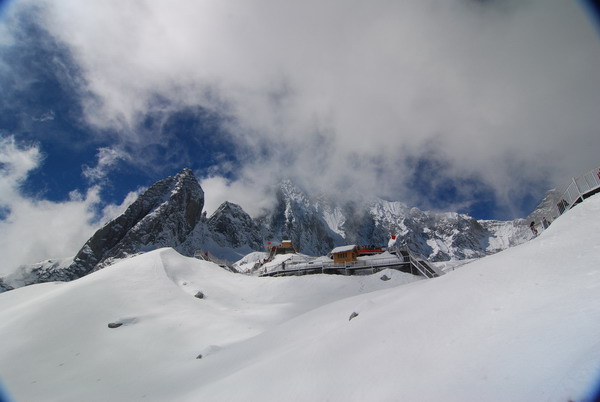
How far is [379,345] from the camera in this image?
6.52 m

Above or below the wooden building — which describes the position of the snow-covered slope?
below

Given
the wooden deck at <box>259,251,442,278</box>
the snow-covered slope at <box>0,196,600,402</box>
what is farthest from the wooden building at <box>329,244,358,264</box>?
the snow-covered slope at <box>0,196,600,402</box>

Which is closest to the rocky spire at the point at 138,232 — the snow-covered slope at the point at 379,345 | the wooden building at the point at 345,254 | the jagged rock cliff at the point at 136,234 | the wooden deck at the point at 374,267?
the jagged rock cliff at the point at 136,234

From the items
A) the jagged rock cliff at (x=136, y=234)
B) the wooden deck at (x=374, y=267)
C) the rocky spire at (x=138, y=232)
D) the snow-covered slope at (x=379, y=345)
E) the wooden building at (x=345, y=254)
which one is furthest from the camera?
the jagged rock cliff at (x=136, y=234)

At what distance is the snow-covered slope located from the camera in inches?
161

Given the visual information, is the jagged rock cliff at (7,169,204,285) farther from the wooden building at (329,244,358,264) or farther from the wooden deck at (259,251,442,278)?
the wooden deck at (259,251,442,278)

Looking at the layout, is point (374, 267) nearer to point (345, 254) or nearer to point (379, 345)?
point (345, 254)

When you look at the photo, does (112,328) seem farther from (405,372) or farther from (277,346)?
(405,372)

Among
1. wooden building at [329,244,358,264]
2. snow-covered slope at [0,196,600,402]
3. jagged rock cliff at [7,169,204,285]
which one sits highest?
jagged rock cliff at [7,169,204,285]

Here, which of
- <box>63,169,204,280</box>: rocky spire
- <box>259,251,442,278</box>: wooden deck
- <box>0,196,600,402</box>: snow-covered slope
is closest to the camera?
<box>0,196,600,402</box>: snow-covered slope

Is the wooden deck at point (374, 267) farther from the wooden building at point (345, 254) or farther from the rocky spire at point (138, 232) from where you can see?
the rocky spire at point (138, 232)

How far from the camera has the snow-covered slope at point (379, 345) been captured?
13.5ft

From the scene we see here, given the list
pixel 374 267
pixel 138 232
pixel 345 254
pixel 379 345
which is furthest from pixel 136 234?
pixel 379 345

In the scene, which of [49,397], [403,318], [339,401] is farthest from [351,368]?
[49,397]
